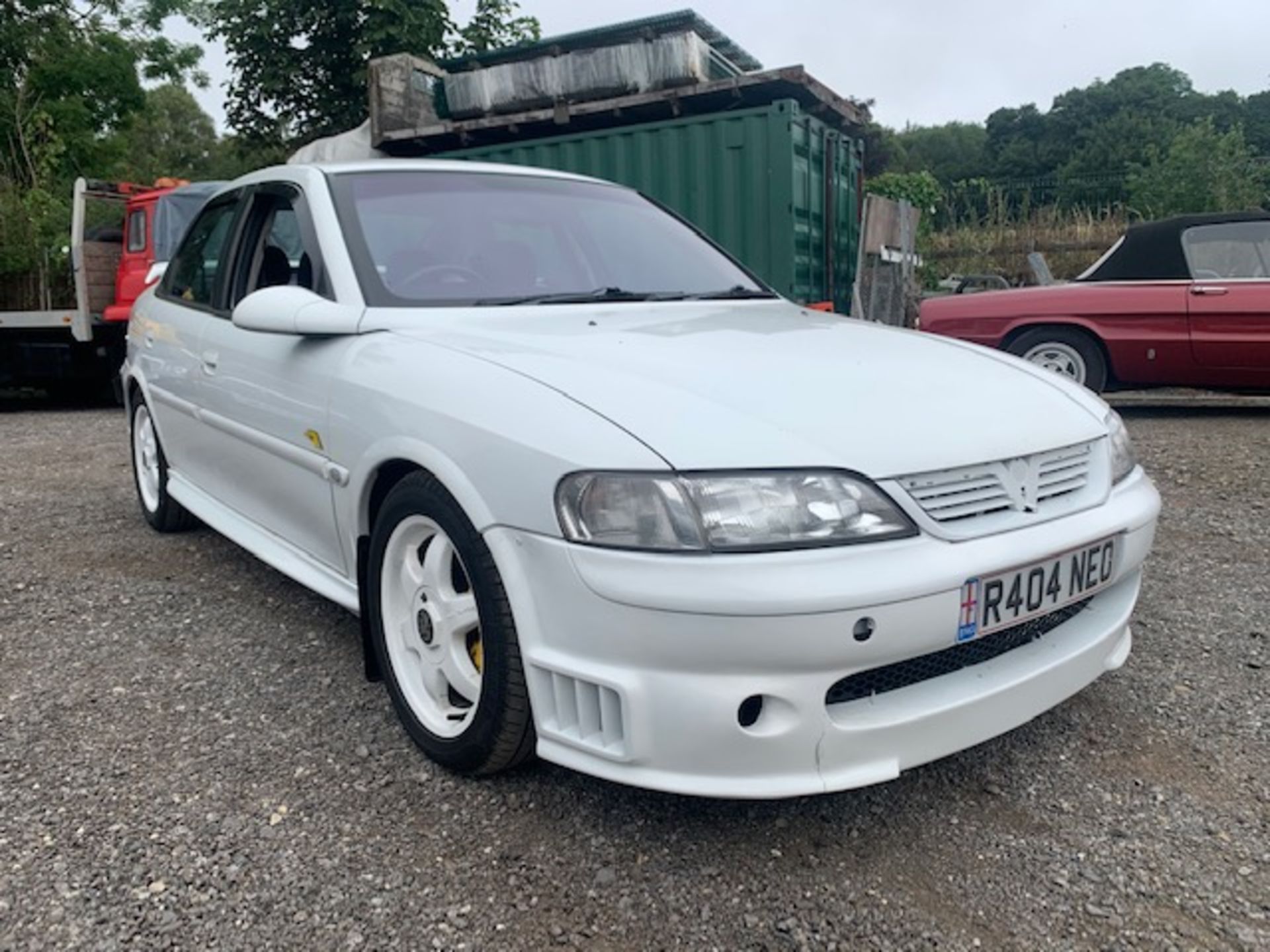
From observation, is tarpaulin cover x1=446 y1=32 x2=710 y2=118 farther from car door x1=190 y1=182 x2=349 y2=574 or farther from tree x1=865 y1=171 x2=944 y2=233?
tree x1=865 y1=171 x2=944 y2=233

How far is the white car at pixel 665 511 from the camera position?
69.9 inches

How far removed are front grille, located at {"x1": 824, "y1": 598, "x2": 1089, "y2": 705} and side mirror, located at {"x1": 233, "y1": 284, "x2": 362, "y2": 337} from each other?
150 centimetres

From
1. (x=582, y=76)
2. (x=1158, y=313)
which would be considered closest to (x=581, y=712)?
(x=1158, y=313)

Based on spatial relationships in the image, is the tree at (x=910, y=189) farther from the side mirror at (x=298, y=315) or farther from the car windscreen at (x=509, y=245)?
the side mirror at (x=298, y=315)

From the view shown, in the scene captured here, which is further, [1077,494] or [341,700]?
[341,700]

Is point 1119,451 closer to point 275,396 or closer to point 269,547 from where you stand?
point 275,396

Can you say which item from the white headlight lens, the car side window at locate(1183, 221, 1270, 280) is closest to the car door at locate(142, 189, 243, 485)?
the white headlight lens

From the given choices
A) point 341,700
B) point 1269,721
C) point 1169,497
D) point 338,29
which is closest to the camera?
point 1269,721

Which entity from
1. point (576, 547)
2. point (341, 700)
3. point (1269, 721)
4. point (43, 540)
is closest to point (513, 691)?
point (576, 547)

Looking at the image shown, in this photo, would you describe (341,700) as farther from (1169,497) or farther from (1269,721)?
(1169,497)

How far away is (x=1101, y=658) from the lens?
2.21m

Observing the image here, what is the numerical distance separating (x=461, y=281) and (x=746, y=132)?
5.01 metres

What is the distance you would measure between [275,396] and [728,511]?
5.38ft

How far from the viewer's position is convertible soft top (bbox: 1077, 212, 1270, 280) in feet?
22.7
